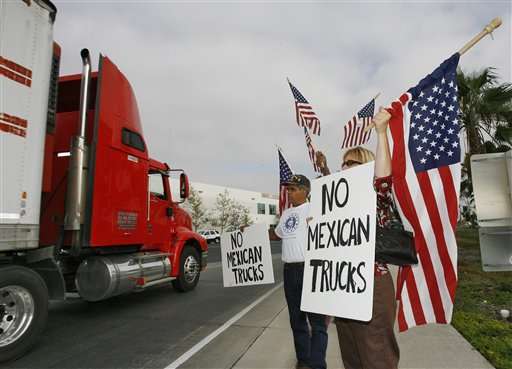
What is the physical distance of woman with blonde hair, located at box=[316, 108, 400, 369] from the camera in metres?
2.57

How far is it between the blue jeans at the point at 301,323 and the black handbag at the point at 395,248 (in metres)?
1.32

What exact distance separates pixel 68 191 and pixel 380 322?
16.0ft

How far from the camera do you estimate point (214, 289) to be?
9.94 metres

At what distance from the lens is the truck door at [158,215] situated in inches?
315

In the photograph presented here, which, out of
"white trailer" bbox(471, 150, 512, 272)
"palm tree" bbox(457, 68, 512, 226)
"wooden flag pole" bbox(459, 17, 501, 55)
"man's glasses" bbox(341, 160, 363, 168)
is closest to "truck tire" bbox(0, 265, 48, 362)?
"man's glasses" bbox(341, 160, 363, 168)

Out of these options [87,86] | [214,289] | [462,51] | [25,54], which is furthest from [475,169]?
[214,289]

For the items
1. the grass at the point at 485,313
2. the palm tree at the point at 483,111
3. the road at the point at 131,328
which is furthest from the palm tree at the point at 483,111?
the road at the point at 131,328

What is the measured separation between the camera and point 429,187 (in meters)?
3.27

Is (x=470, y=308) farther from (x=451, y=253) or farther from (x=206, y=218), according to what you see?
(x=206, y=218)

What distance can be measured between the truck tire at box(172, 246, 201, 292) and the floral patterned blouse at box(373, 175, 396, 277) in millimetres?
6906

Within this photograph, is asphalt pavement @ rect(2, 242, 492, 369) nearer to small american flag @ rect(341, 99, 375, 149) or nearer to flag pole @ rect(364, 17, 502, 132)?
flag pole @ rect(364, 17, 502, 132)

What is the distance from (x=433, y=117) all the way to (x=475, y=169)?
0.67m

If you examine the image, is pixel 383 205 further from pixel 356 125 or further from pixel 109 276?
pixel 356 125

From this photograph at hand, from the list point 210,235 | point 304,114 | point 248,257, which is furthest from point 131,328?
point 210,235
